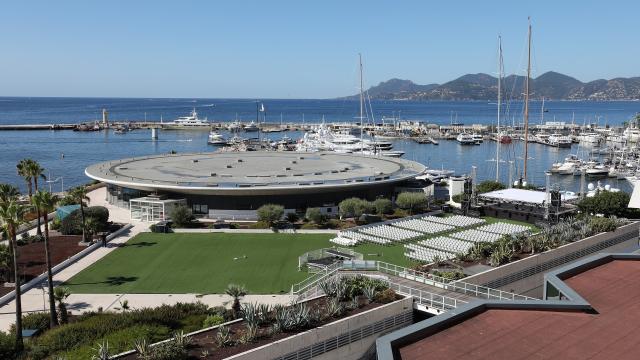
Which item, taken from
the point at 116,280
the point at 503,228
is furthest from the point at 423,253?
the point at 116,280

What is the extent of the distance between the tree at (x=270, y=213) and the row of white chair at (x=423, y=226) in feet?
34.0

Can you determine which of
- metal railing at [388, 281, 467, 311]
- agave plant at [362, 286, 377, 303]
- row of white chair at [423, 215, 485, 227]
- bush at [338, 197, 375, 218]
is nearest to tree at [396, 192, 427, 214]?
row of white chair at [423, 215, 485, 227]

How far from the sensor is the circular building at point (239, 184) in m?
52.3

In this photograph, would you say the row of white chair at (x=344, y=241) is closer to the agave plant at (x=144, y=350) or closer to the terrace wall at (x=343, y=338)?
the terrace wall at (x=343, y=338)

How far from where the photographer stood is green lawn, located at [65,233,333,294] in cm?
3403

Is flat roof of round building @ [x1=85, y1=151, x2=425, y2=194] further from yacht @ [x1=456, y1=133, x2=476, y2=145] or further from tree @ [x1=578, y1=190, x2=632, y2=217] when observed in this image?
yacht @ [x1=456, y1=133, x2=476, y2=145]

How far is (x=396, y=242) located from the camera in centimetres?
4266

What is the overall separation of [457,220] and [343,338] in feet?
100

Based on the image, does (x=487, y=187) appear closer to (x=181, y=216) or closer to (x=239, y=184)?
(x=239, y=184)

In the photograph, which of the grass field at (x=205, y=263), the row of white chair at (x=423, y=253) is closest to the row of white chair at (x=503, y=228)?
the row of white chair at (x=423, y=253)

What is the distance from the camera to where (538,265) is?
32.8 meters

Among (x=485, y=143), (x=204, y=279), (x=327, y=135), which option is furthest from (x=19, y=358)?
(x=485, y=143)

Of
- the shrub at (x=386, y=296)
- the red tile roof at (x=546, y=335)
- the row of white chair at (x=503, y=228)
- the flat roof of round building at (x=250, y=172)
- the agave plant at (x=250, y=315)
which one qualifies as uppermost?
the red tile roof at (x=546, y=335)

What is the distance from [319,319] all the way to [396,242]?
21934mm
